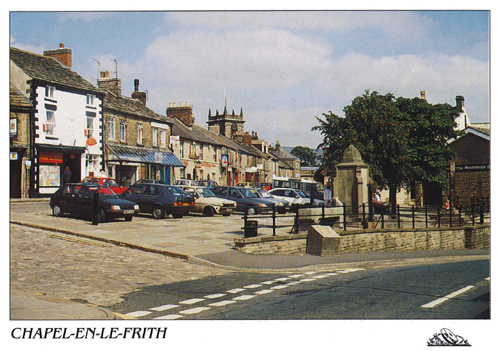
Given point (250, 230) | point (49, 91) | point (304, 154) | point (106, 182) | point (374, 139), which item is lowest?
point (250, 230)

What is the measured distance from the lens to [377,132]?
89.1 ft

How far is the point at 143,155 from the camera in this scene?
37719mm

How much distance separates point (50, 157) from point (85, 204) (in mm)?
5246

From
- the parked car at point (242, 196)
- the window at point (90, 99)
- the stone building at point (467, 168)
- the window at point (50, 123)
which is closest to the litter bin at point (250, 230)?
the parked car at point (242, 196)

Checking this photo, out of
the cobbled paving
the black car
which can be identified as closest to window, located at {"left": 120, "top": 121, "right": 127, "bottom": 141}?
the black car

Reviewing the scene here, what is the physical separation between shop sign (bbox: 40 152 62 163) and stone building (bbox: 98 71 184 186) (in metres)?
7.92

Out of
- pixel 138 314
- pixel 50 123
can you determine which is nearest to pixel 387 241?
pixel 138 314

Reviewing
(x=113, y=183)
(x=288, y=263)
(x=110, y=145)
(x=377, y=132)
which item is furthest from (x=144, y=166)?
(x=288, y=263)

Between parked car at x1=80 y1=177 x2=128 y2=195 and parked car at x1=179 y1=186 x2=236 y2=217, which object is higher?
parked car at x1=80 y1=177 x2=128 y2=195

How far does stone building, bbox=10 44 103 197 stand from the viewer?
2144 cm

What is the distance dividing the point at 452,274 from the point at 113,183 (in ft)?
65.1

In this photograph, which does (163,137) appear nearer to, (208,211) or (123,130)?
(123,130)

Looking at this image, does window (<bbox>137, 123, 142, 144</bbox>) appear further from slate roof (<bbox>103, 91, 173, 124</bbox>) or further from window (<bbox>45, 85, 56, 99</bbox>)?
window (<bbox>45, 85, 56, 99</bbox>)
